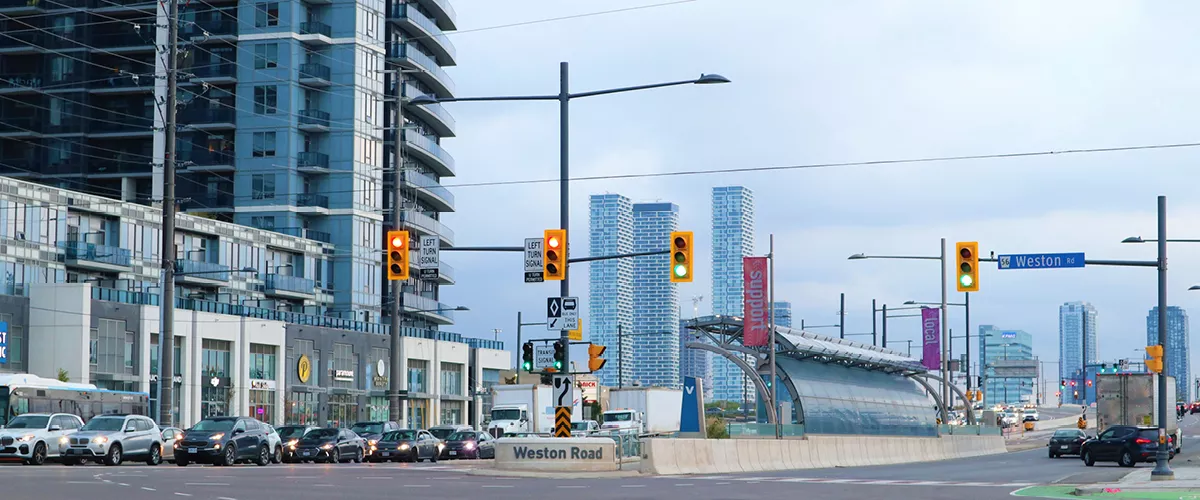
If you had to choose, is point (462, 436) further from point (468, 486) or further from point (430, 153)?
point (430, 153)

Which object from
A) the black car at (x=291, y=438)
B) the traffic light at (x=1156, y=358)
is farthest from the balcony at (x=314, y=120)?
the traffic light at (x=1156, y=358)

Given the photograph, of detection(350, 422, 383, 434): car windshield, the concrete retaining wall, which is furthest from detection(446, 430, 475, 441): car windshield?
the concrete retaining wall

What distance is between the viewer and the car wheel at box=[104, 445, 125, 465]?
4138cm

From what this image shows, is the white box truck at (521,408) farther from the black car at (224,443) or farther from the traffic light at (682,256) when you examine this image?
the traffic light at (682,256)

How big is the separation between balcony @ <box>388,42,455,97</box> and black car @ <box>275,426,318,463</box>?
57506 millimetres

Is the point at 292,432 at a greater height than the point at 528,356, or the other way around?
the point at 528,356

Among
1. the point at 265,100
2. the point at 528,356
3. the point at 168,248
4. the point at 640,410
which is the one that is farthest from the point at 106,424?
the point at 265,100

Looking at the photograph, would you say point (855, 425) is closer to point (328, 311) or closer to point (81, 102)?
point (328, 311)

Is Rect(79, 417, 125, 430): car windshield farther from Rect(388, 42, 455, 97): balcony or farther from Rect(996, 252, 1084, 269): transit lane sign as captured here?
Rect(388, 42, 455, 97): balcony

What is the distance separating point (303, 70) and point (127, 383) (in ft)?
104

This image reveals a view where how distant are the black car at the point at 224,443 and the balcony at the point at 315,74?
61908 mm

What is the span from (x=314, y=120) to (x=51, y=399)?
54290mm

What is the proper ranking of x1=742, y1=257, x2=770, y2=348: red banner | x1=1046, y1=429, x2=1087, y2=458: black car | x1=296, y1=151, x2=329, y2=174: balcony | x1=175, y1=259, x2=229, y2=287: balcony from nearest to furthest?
x1=742, y1=257, x2=770, y2=348: red banner, x1=1046, y1=429, x2=1087, y2=458: black car, x1=175, y1=259, x2=229, y2=287: balcony, x1=296, y1=151, x2=329, y2=174: balcony

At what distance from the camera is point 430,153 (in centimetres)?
11406
